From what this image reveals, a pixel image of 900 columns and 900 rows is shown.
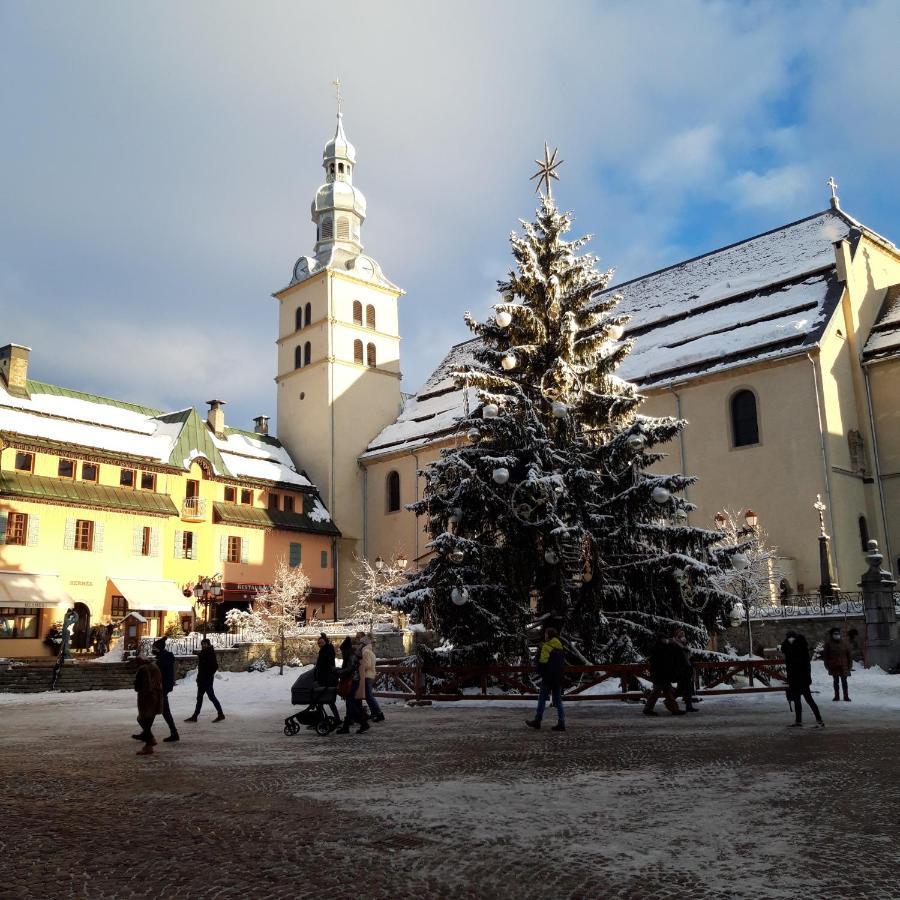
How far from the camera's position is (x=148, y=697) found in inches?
509

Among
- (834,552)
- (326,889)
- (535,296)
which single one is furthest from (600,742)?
(834,552)

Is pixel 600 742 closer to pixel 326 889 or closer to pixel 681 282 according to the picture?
pixel 326 889

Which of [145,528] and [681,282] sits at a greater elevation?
[681,282]

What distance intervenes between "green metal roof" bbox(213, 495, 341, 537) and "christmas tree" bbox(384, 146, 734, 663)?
1088 inches

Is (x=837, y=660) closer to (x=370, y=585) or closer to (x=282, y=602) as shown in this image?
(x=282, y=602)

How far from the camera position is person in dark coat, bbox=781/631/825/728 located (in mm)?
14344

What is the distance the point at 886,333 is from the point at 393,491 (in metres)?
28.4

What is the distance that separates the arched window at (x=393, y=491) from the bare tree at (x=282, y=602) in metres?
7.21

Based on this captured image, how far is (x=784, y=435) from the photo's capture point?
36.5m

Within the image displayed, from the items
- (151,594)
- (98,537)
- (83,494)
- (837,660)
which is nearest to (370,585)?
(151,594)

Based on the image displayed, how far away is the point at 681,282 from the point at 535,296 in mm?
27902

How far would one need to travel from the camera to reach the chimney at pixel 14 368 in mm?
43125

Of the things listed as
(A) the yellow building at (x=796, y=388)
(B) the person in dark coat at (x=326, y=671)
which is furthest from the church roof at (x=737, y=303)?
(B) the person in dark coat at (x=326, y=671)

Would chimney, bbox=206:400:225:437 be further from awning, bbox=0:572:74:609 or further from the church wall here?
the church wall
